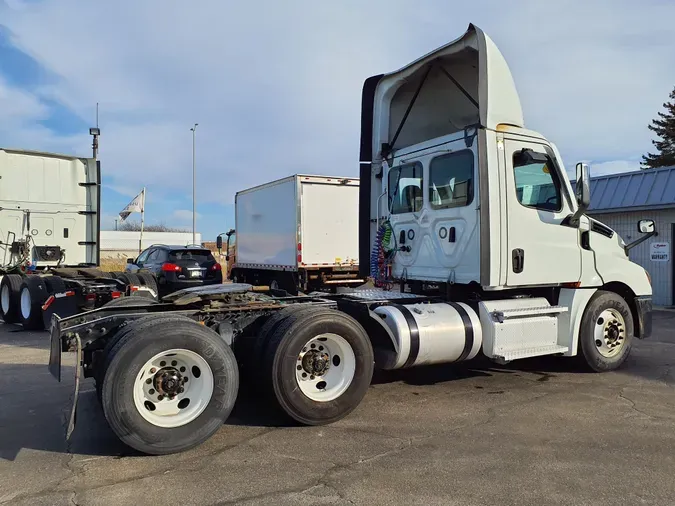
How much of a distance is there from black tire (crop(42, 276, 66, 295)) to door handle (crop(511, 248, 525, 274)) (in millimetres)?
7816

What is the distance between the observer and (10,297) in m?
11.6

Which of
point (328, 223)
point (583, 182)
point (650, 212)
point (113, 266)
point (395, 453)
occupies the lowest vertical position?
point (395, 453)

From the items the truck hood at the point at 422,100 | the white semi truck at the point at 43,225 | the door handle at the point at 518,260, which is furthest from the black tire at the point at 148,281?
the door handle at the point at 518,260

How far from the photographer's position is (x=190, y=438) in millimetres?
4465

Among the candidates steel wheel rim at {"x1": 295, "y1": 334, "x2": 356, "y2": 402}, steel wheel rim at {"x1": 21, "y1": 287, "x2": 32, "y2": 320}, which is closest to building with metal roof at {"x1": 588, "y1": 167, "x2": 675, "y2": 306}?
steel wheel rim at {"x1": 295, "y1": 334, "x2": 356, "y2": 402}

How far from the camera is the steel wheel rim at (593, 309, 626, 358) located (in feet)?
23.2

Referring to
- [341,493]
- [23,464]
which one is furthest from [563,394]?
[23,464]

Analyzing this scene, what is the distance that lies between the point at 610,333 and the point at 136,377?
580 cm

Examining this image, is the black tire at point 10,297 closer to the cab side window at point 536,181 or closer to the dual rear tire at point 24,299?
the dual rear tire at point 24,299

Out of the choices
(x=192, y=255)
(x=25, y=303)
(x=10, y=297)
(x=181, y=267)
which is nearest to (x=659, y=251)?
(x=192, y=255)

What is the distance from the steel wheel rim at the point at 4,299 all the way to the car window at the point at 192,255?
4.39 m

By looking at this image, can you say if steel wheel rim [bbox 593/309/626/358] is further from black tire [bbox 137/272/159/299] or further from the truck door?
black tire [bbox 137/272/159/299]

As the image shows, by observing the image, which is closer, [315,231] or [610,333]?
[610,333]

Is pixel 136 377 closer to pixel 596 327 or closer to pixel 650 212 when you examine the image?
pixel 596 327
